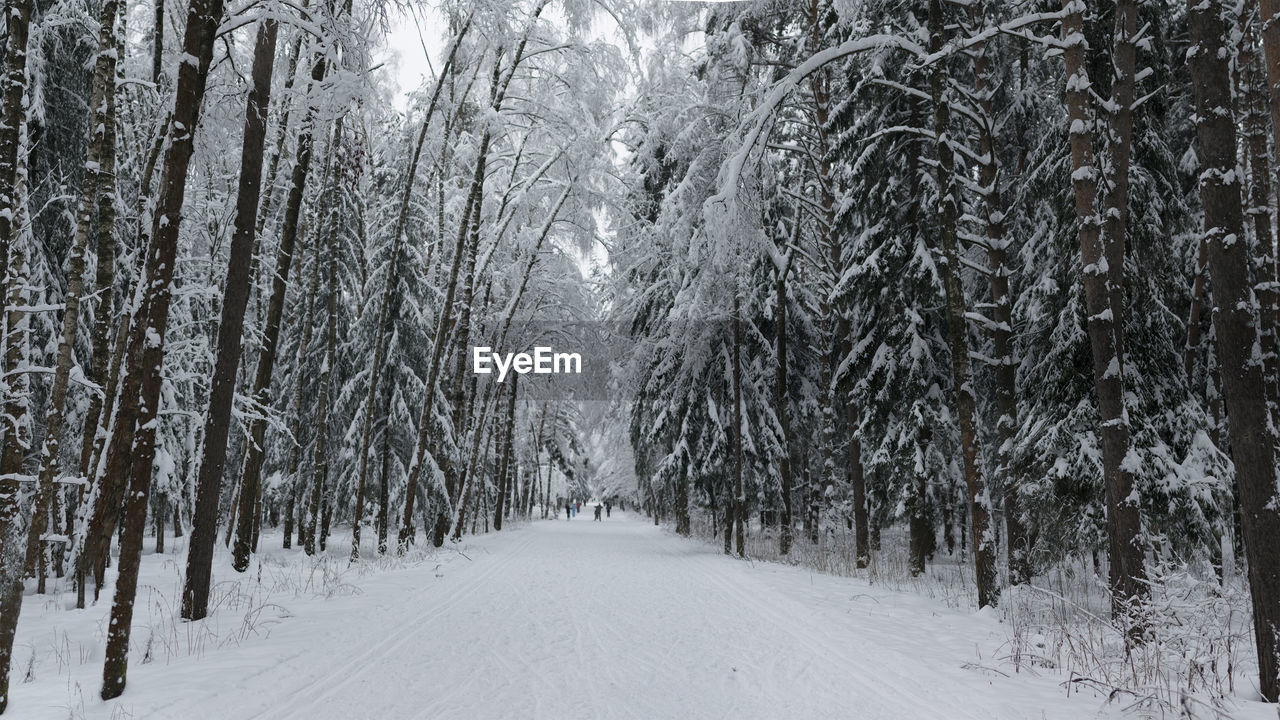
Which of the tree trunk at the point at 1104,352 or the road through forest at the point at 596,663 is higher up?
the tree trunk at the point at 1104,352

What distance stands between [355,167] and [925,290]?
37.4ft

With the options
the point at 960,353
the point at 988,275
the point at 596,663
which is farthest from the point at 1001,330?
the point at 596,663

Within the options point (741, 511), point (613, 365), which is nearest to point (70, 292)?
point (741, 511)

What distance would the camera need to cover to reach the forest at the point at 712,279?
229 inches

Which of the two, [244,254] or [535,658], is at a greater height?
[244,254]

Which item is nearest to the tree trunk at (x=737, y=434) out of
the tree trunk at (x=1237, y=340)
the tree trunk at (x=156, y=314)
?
the tree trunk at (x=1237, y=340)

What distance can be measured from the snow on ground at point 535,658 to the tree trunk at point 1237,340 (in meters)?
0.95

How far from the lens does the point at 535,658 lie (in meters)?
6.62

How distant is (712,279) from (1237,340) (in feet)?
43.3

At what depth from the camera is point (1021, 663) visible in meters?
6.26

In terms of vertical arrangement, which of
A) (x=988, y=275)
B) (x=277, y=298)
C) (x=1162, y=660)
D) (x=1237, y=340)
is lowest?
(x=1162, y=660)

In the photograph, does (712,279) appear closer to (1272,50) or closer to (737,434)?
(737,434)

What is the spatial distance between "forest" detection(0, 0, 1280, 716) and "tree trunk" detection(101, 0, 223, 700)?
0.10 ft

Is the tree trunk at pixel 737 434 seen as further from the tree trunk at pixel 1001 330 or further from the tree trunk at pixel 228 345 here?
the tree trunk at pixel 228 345
